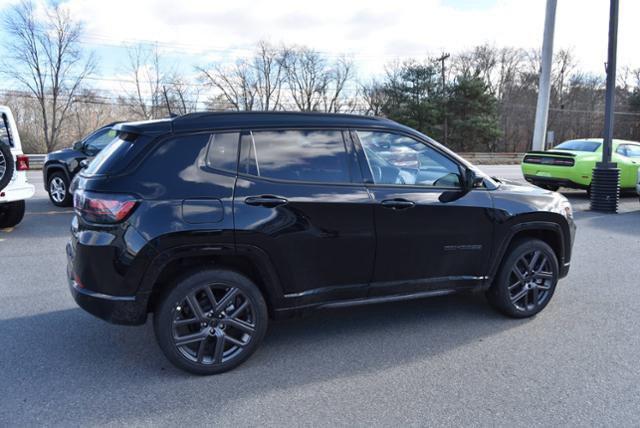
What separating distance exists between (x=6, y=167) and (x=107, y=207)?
5.06m

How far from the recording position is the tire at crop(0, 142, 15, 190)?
7027 millimetres

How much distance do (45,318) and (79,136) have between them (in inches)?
1506

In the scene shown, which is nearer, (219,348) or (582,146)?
(219,348)

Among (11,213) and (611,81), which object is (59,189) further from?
(611,81)

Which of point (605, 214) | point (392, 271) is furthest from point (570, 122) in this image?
point (392, 271)

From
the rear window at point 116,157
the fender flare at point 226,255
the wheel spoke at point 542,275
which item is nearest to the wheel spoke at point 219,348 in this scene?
the fender flare at point 226,255

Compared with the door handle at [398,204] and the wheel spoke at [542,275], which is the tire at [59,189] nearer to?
the door handle at [398,204]

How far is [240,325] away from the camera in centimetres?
345

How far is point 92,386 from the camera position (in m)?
3.24

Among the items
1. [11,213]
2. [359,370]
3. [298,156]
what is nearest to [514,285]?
[359,370]

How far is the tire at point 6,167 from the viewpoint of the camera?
7.03 m

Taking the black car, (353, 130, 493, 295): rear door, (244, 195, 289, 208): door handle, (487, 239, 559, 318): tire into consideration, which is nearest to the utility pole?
the black car

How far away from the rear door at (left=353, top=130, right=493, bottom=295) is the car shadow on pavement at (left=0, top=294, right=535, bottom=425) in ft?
1.54

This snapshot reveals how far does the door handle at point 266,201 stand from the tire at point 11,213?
6.60m
